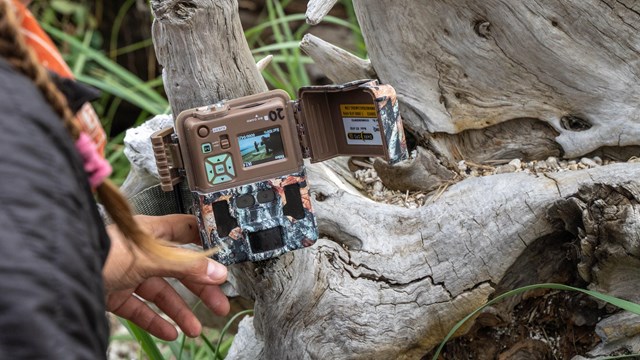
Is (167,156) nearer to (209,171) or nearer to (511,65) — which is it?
(209,171)

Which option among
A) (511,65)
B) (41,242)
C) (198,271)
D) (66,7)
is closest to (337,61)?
(511,65)

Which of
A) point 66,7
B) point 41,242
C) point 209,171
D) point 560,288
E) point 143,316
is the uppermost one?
→ point 66,7

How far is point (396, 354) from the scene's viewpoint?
1.57 meters

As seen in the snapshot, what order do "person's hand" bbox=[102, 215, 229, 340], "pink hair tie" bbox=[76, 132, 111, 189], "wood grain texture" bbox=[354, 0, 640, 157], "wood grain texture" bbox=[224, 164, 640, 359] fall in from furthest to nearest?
"wood grain texture" bbox=[354, 0, 640, 157]
"wood grain texture" bbox=[224, 164, 640, 359]
"person's hand" bbox=[102, 215, 229, 340]
"pink hair tie" bbox=[76, 132, 111, 189]

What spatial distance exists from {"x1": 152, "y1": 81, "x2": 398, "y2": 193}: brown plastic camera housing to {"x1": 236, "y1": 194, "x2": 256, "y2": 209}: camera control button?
25mm

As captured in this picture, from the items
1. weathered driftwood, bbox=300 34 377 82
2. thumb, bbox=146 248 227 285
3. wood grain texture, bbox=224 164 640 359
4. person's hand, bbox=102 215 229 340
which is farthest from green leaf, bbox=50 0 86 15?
thumb, bbox=146 248 227 285

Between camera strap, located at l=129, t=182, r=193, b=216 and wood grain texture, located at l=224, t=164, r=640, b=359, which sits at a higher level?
camera strap, located at l=129, t=182, r=193, b=216

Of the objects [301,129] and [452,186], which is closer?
[301,129]

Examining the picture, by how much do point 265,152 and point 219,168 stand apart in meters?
0.08

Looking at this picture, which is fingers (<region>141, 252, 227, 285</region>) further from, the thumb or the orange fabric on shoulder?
the orange fabric on shoulder

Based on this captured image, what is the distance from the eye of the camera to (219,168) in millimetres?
1339

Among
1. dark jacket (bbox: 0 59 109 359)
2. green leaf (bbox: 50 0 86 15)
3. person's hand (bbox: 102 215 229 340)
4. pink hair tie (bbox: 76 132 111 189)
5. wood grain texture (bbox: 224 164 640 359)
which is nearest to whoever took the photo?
dark jacket (bbox: 0 59 109 359)

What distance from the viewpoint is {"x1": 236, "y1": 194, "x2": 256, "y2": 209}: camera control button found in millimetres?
1360

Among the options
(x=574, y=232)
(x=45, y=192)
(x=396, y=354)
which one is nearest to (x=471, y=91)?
(x=574, y=232)
